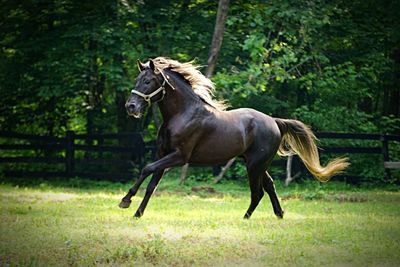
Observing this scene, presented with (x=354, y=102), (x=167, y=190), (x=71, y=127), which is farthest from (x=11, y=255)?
(x=71, y=127)

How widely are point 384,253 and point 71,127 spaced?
15903 mm

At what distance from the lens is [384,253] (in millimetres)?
6863

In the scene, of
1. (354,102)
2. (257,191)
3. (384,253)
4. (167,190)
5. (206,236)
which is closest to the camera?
(384,253)

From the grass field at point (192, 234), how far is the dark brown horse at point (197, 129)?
2.51 ft

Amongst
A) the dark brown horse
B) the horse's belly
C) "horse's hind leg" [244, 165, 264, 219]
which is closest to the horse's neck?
the dark brown horse

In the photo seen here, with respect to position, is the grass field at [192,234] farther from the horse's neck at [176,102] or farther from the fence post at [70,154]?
the fence post at [70,154]

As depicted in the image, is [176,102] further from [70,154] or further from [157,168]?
[70,154]

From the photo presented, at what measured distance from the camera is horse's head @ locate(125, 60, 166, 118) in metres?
8.70

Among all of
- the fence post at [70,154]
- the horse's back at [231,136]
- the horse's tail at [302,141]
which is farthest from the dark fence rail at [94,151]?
the horse's back at [231,136]

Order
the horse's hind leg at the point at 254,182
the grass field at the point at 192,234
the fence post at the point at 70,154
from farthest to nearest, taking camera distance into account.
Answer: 1. the fence post at the point at 70,154
2. the horse's hind leg at the point at 254,182
3. the grass field at the point at 192,234

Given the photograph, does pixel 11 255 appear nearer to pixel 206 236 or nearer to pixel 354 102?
pixel 206 236

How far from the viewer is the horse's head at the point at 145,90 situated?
28.6 feet

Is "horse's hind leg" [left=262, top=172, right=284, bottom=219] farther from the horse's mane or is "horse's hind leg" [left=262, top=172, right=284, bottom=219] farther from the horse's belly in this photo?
the horse's mane

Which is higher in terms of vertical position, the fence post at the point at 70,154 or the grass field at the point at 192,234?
the grass field at the point at 192,234
